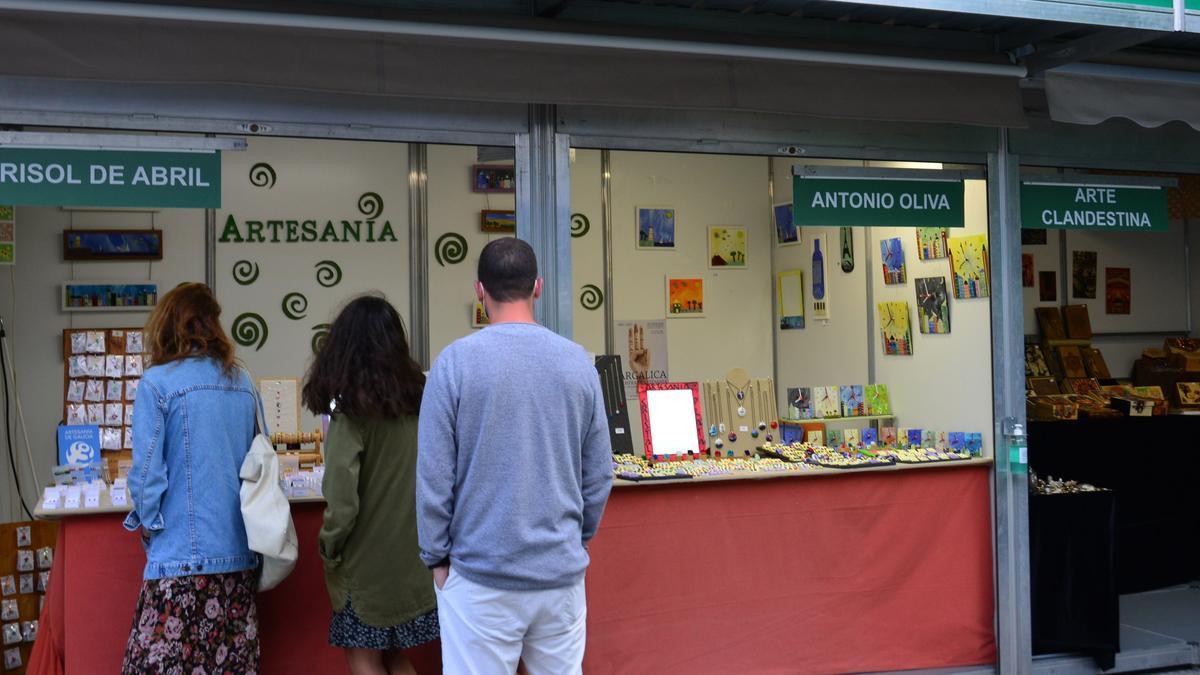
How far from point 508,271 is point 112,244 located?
5.12 m

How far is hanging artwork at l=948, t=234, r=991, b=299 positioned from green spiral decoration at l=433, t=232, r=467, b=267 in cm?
339

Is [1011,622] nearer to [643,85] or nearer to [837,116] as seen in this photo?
[837,116]

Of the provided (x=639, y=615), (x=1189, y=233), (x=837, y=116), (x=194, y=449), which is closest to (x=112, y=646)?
(x=194, y=449)

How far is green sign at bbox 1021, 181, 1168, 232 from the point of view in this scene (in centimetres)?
609

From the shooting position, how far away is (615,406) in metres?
6.12

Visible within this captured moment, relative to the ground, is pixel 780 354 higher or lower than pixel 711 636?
higher

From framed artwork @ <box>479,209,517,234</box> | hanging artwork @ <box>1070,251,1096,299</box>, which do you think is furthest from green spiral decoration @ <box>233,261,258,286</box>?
hanging artwork @ <box>1070,251,1096,299</box>

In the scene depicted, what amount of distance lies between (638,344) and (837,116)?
11.9 feet

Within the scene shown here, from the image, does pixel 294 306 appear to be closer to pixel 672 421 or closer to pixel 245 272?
pixel 245 272

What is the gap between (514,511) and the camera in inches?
121

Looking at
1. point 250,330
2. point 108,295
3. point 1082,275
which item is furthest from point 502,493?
point 1082,275

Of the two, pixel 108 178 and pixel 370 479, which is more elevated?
pixel 108 178

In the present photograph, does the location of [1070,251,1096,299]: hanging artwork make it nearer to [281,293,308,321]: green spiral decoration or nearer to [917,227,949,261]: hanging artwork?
[917,227,949,261]: hanging artwork

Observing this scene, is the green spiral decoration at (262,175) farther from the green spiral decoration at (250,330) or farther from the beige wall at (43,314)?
the green spiral decoration at (250,330)
